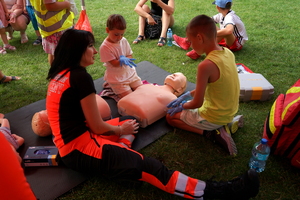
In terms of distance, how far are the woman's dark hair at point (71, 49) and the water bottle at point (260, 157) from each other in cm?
161

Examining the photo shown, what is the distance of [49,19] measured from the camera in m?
3.24

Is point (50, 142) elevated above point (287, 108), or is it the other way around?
point (287, 108)

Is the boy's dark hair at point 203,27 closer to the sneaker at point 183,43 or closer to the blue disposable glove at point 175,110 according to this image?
the blue disposable glove at point 175,110

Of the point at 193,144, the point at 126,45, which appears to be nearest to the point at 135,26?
the point at 126,45

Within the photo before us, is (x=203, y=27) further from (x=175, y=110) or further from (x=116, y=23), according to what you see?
(x=116, y=23)

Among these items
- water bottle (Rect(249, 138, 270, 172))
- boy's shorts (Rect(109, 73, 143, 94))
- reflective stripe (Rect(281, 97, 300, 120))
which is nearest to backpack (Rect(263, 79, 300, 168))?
reflective stripe (Rect(281, 97, 300, 120))

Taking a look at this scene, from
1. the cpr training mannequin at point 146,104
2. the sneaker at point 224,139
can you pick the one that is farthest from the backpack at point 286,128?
the cpr training mannequin at point 146,104

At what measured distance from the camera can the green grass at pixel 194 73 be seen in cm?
203

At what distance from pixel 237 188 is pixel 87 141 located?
3.86 feet

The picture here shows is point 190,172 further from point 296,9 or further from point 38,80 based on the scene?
point 296,9

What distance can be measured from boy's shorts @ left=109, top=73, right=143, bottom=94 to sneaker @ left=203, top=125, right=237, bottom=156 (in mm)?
1216

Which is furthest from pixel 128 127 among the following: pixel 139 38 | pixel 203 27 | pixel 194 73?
pixel 139 38

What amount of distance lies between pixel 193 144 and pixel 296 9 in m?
5.62

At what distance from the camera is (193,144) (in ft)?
7.98
